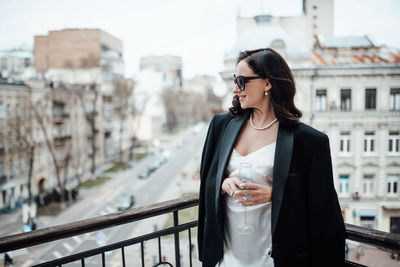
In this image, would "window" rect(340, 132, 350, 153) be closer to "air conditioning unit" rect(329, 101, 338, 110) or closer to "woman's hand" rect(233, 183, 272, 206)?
"air conditioning unit" rect(329, 101, 338, 110)

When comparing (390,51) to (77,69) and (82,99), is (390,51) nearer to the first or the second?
A: (77,69)

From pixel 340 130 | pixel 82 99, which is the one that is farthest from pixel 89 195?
pixel 340 130

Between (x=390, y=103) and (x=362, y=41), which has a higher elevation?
(x=362, y=41)

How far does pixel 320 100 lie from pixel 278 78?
4.30 meters

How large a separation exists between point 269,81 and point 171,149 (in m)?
18.3

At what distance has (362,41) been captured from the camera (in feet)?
15.4

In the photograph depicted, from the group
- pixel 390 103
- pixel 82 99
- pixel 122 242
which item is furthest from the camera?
pixel 82 99

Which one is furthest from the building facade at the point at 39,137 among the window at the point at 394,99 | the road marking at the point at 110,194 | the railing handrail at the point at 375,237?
the window at the point at 394,99

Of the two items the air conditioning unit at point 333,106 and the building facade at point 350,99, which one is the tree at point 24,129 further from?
the air conditioning unit at point 333,106

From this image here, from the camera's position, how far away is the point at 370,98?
4.27m

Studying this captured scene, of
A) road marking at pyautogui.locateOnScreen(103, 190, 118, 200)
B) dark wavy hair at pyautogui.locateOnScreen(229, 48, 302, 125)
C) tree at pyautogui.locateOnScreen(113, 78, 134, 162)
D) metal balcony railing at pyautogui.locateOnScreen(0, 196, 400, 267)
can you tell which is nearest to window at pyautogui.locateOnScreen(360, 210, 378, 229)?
metal balcony railing at pyautogui.locateOnScreen(0, 196, 400, 267)

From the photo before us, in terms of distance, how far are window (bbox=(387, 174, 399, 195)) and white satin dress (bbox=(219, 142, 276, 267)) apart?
402cm

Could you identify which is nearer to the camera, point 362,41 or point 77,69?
point 362,41

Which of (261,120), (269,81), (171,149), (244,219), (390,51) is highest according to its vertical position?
(390,51)
